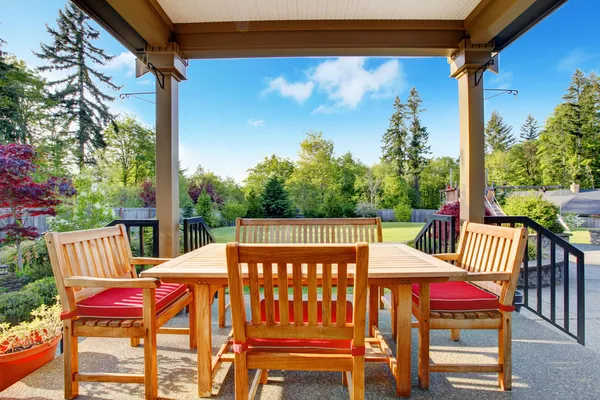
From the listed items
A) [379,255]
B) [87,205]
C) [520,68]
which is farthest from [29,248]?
[520,68]

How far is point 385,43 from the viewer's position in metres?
2.68

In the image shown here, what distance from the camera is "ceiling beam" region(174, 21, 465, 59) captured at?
2666mm

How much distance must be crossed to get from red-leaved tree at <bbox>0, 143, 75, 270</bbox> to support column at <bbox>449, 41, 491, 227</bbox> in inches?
239

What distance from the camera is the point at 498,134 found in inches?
1035

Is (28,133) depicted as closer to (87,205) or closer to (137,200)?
(137,200)

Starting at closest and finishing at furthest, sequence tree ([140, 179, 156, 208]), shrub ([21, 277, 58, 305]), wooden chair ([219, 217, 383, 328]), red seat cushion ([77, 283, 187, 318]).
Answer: red seat cushion ([77, 283, 187, 318])
wooden chair ([219, 217, 383, 328])
shrub ([21, 277, 58, 305])
tree ([140, 179, 156, 208])

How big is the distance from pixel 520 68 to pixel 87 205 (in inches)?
973

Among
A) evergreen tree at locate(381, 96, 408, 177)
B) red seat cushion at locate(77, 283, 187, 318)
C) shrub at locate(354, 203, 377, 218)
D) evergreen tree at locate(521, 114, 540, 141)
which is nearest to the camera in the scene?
red seat cushion at locate(77, 283, 187, 318)

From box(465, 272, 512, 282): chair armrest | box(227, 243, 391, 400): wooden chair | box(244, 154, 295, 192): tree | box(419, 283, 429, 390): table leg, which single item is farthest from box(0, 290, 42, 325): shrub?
box(244, 154, 295, 192): tree

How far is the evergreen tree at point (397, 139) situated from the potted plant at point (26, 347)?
804 inches

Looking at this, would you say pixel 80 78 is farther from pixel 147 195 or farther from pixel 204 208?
pixel 204 208

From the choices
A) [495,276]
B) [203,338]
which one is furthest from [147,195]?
[495,276]

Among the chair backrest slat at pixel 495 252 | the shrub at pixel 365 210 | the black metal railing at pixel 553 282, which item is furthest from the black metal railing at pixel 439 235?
the shrub at pixel 365 210

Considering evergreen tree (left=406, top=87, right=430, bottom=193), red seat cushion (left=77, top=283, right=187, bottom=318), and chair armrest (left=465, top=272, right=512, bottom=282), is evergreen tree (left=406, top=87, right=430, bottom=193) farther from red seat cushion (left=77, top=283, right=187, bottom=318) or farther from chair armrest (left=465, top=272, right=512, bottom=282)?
red seat cushion (left=77, top=283, right=187, bottom=318)
